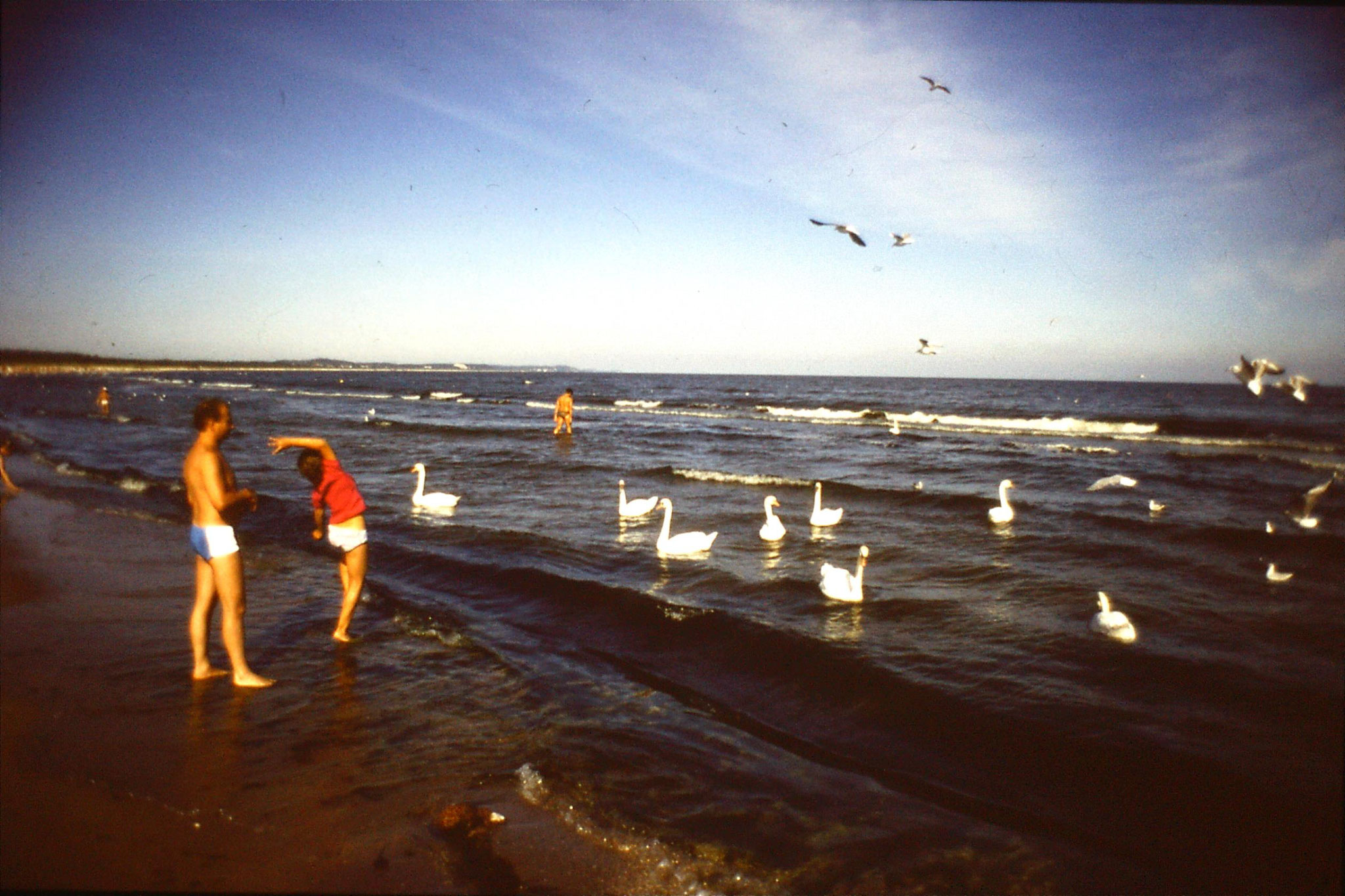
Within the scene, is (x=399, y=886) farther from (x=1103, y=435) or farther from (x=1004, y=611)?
(x=1103, y=435)

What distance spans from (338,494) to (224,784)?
2707 millimetres

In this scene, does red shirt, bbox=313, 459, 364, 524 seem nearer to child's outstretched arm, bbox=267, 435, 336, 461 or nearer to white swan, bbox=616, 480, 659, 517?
child's outstretched arm, bbox=267, 435, 336, 461

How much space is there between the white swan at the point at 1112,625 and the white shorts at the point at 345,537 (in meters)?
7.58

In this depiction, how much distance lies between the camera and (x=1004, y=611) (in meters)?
8.27

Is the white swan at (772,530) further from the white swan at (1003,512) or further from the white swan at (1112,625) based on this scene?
the white swan at (1112,625)

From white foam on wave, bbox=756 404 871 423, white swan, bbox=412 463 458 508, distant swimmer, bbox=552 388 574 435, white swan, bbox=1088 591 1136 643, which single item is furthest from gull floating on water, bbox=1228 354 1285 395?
white foam on wave, bbox=756 404 871 423

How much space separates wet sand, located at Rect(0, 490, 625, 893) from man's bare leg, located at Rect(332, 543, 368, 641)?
20 cm

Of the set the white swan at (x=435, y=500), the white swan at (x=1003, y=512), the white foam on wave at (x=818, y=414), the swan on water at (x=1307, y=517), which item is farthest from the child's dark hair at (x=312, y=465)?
the white foam on wave at (x=818, y=414)

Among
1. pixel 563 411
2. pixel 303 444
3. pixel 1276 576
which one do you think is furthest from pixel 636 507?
pixel 563 411

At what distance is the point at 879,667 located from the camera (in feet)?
21.6

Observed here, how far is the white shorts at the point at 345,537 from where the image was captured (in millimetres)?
6191

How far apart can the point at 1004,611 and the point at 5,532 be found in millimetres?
13438

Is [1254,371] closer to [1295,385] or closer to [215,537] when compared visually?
[1295,385]

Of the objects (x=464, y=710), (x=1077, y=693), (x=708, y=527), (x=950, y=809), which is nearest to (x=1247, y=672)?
(x=1077, y=693)
